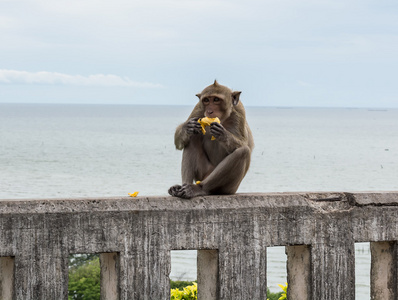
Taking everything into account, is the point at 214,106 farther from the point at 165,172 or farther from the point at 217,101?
the point at 165,172

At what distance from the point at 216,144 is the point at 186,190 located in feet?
4.02

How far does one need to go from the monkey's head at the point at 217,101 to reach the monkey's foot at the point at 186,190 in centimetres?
86

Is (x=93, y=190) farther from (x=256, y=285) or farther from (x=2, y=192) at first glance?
(x=256, y=285)

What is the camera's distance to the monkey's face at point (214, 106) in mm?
5250

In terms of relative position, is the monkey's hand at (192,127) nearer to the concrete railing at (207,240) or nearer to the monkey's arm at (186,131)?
the monkey's arm at (186,131)

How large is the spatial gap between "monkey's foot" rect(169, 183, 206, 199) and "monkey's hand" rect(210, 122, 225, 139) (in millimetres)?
469

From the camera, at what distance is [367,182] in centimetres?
4472

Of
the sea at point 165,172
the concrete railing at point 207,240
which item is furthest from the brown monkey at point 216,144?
the sea at point 165,172

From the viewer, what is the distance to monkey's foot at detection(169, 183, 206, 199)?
412cm

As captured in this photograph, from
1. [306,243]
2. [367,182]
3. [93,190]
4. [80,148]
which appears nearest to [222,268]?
[306,243]

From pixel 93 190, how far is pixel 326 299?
3698 centimetres

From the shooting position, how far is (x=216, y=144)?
17.4ft

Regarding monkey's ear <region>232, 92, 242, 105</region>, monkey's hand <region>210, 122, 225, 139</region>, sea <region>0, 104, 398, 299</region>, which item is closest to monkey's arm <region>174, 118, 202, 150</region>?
monkey's hand <region>210, 122, 225, 139</region>

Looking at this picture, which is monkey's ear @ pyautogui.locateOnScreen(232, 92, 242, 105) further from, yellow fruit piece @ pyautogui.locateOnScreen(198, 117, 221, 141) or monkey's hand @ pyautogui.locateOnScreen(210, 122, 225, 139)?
monkey's hand @ pyautogui.locateOnScreen(210, 122, 225, 139)
